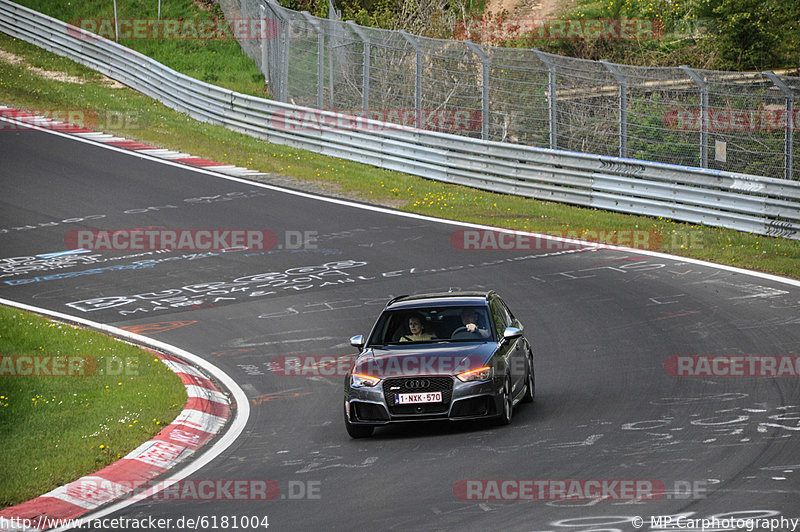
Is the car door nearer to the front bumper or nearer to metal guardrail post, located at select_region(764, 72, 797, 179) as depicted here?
the front bumper

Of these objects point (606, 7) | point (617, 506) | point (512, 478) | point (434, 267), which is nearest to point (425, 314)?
point (512, 478)

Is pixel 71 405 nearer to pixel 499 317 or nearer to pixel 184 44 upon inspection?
pixel 499 317

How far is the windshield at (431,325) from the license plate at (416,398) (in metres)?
0.96

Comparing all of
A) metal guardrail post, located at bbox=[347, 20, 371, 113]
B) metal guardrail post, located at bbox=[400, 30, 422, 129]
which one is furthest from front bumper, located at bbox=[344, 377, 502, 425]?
metal guardrail post, located at bbox=[347, 20, 371, 113]

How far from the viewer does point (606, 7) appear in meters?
41.4

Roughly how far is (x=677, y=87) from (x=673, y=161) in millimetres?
1575

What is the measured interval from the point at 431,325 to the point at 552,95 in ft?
44.6

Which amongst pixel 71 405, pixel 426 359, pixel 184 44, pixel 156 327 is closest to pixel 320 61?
pixel 184 44

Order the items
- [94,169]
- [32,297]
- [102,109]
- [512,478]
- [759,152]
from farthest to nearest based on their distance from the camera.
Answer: [102,109] → [94,169] → [759,152] → [32,297] → [512,478]

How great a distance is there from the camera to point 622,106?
23.5 metres

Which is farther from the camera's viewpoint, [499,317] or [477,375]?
[499,317]

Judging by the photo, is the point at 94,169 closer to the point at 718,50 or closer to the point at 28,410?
the point at 28,410

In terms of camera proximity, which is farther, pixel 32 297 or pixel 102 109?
pixel 102 109

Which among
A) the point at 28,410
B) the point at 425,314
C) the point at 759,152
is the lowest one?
the point at 28,410
